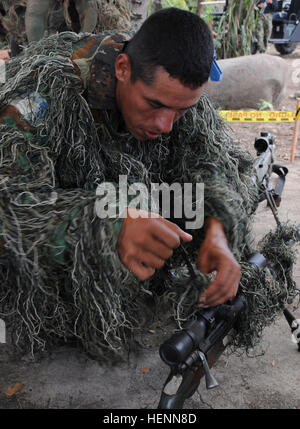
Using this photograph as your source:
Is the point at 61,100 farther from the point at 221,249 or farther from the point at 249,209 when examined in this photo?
the point at 249,209

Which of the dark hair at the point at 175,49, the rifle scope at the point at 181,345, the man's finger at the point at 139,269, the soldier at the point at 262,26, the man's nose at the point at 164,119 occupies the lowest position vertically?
the soldier at the point at 262,26

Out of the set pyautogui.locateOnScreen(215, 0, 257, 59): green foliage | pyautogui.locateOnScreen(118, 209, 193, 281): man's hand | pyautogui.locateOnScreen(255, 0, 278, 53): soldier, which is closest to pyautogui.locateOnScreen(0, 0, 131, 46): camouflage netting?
pyautogui.locateOnScreen(118, 209, 193, 281): man's hand

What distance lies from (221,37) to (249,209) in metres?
5.89

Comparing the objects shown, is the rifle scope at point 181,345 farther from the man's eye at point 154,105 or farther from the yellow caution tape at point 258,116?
the yellow caution tape at point 258,116

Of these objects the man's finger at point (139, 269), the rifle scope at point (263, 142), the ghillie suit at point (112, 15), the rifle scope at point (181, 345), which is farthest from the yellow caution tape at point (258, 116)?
the man's finger at point (139, 269)

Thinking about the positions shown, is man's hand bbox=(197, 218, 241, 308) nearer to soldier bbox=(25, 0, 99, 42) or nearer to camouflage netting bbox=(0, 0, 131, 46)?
soldier bbox=(25, 0, 99, 42)

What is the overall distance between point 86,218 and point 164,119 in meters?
0.43

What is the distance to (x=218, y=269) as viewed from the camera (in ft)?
4.61

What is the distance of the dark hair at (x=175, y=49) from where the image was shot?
1362mm

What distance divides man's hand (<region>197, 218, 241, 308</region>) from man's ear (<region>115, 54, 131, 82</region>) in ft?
1.96

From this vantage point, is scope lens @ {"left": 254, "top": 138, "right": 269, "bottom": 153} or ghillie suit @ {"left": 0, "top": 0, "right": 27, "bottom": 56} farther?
ghillie suit @ {"left": 0, "top": 0, "right": 27, "bottom": 56}

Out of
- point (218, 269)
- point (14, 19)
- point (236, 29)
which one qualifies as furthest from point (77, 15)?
point (236, 29)

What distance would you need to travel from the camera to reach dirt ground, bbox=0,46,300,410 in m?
1.62

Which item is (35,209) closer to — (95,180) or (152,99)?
(95,180)
